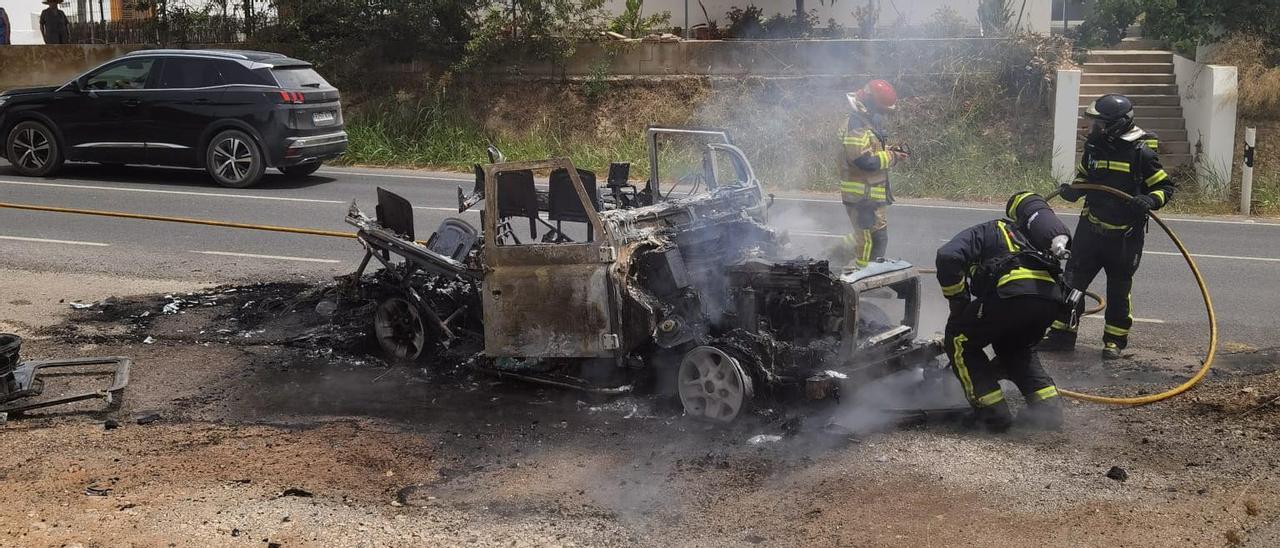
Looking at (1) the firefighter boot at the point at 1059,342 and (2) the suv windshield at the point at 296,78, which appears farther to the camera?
(2) the suv windshield at the point at 296,78

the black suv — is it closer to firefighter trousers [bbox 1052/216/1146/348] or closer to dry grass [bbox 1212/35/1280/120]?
firefighter trousers [bbox 1052/216/1146/348]

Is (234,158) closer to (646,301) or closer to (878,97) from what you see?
(878,97)

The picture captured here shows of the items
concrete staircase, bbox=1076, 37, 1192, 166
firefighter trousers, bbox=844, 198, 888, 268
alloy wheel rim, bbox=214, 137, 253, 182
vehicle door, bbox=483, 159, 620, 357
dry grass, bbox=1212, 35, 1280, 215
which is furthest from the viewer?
concrete staircase, bbox=1076, 37, 1192, 166

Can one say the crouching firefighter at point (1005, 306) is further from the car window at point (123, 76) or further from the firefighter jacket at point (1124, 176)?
the car window at point (123, 76)

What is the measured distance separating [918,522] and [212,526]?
315 centimetres

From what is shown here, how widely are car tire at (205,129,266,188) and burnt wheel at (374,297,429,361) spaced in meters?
8.66

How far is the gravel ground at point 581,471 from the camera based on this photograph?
4988 millimetres

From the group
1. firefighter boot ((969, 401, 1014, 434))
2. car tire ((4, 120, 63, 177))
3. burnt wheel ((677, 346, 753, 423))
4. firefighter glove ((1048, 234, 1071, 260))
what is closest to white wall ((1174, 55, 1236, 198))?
firefighter glove ((1048, 234, 1071, 260))

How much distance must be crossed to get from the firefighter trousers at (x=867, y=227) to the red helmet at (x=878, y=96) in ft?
2.49

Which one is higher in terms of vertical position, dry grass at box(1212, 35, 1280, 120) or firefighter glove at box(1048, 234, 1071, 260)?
dry grass at box(1212, 35, 1280, 120)

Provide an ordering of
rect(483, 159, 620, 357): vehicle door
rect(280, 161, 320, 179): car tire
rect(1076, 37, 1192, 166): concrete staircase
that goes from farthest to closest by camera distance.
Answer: rect(1076, 37, 1192, 166): concrete staircase → rect(280, 161, 320, 179): car tire → rect(483, 159, 620, 357): vehicle door

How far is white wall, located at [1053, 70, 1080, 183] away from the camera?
57.8 feet

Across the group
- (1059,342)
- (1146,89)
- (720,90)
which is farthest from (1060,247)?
(720,90)

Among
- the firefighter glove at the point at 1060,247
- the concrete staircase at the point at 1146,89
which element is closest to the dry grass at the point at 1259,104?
the concrete staircase at the point at 1146,89
